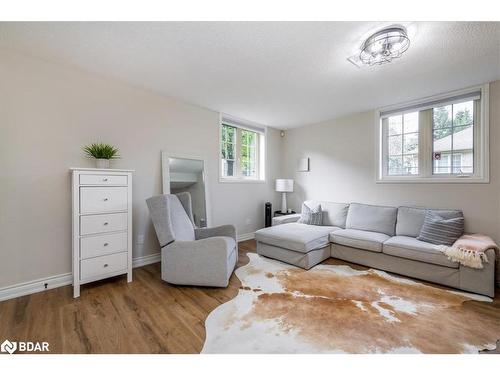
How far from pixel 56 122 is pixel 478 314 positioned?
4.39 metres

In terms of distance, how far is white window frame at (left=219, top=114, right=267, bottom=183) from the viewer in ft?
12.5

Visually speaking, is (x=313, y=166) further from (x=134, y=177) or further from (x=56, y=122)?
(x=56, y=122)

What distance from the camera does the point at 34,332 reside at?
1538 millimetres

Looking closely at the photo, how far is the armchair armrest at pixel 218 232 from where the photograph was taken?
2.72 m

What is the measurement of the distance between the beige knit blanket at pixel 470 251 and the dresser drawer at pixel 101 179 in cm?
354

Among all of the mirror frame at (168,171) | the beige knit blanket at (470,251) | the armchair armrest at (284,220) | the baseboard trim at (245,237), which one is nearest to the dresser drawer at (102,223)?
the mirror frame at (168,171)

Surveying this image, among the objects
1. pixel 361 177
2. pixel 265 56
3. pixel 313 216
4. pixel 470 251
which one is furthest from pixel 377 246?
pixel 265 56

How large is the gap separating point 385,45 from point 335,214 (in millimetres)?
2454

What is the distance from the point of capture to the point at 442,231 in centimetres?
243

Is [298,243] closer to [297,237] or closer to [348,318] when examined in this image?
[297,237]

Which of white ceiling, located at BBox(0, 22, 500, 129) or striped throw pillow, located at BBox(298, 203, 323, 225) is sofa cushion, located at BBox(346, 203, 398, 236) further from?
white ceiling, located at BBox(0, 22, 500, 129)

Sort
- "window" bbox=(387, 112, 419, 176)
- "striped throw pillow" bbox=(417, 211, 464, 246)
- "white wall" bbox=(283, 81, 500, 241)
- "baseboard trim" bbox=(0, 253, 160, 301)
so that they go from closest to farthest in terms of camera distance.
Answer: "baseboard trim" bbox=(0, 253, 160, 301) → "striped throw pillow" bbox=(417, 211, 464, 246) → "white wall" bbox=(283, 81, 500, 241) → "window" bbox=(387, 112, 419, 176)

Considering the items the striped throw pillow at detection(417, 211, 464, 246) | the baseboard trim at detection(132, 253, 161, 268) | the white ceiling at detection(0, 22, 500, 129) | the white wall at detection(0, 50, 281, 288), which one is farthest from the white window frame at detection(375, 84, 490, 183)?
the baseboard trim at detection(132, 253, 161, 268)

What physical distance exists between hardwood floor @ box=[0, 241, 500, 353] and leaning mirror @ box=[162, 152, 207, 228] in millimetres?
1198
